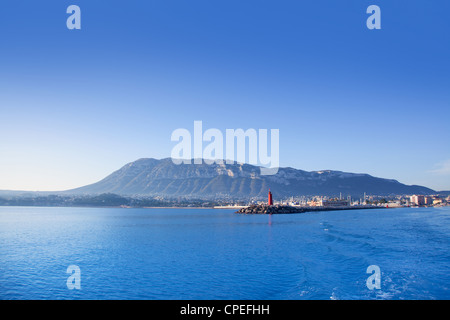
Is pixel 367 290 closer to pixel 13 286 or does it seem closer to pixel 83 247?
pixel 13 286

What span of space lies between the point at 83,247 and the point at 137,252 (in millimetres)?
8018

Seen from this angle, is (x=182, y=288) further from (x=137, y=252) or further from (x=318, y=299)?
(x=137, y=252)

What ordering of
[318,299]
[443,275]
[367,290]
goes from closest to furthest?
[318,299] < [367,290] < [443,275]

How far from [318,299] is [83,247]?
91.4 ft
